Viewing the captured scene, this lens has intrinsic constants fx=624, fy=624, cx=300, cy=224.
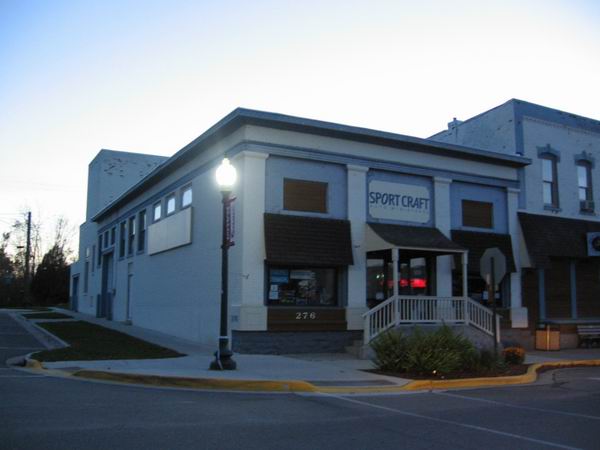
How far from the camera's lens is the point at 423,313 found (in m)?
18.4

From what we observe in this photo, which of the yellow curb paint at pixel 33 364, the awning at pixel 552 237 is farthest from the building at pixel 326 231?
the yellow curb paint at pixel 33 364

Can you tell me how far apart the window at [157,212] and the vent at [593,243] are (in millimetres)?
16588

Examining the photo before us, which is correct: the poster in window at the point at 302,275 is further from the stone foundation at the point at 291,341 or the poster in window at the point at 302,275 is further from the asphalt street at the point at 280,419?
the asphalt street at the point at 280,419

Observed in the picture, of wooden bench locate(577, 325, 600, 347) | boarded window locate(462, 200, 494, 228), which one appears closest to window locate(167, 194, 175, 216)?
boarded window locate(462, 200, 494, 228)

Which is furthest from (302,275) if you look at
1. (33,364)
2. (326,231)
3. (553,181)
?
(553,181)

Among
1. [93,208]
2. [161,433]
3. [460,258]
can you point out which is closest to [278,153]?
[460,258]

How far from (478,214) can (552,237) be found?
3097mm

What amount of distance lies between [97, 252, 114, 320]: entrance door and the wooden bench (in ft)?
74.9

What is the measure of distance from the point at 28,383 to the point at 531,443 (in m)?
8.47

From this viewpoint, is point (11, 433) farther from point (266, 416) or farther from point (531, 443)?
point (531, 443)

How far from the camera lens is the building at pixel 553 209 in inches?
880

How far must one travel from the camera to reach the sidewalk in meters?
11.9

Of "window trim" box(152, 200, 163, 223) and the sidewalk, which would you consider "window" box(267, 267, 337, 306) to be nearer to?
the sidewalk

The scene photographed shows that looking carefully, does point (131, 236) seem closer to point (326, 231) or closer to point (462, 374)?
point (326, 231)
